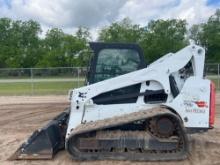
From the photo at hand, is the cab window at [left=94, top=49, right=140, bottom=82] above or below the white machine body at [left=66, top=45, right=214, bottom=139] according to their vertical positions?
above

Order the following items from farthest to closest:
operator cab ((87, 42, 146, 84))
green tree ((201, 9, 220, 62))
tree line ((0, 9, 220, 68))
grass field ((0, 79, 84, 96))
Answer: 1. green tree ((201, 9, 220, 62))
2. tree line ((0, 9, 220, 68))
3. grass field ((0, 79, 84, 96))
4. operator cab ((87, 42, 146, 84))

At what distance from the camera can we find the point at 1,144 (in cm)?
1001

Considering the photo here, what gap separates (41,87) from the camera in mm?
28266

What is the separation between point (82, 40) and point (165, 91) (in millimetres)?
59700

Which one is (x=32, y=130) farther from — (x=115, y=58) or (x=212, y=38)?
(x=212, y=38)

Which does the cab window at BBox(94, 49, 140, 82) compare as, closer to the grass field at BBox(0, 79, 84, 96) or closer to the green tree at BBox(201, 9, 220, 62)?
the grass field at BBox(0, 79, 84, 96)

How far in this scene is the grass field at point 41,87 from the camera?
25.9 m

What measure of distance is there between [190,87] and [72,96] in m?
2.30

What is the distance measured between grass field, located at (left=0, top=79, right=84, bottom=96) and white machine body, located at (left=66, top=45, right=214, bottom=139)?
661 inches

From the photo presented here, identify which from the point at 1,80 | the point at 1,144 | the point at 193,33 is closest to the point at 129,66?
the point at 1,144

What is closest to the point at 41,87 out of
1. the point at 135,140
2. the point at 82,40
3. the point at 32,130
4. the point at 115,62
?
the point at 32,130

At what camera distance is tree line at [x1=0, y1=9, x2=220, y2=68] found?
5512 cm

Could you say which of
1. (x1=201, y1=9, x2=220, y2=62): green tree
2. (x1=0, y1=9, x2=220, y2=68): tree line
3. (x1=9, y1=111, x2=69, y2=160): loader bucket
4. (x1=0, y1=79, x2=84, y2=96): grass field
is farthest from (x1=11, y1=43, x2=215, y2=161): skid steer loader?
(x1=201, y1=9, x2=220, y2=62): green tree

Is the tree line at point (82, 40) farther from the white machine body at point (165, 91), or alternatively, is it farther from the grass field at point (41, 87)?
the white machine body at point (165, 91)
